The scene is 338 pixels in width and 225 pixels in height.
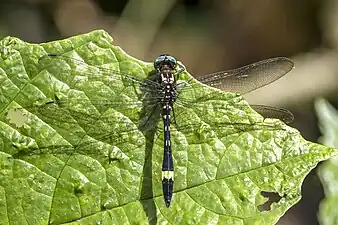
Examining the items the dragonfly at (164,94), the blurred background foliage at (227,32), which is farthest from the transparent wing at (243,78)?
the blurred background foliage at (227,32)

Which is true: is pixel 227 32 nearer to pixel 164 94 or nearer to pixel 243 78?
pixel 243 78

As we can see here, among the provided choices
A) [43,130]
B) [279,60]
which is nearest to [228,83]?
[279,60]

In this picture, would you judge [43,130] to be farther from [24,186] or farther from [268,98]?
[268,98]

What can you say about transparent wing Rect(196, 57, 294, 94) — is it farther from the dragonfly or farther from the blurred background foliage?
the blurred background foliage

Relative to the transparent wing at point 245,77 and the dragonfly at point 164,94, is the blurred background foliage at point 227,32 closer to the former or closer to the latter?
the transparent wing at point 245,77

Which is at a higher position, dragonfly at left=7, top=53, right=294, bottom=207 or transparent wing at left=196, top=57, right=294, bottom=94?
transparent wing at left=196, top=57, right=294, bottom=94

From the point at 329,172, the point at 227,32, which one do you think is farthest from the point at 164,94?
the point at 227,32

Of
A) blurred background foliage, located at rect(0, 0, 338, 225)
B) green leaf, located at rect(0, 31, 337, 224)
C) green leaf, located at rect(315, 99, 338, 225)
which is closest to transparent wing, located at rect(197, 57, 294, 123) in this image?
green leaf, located at rect(315, 99, 338, 225)
